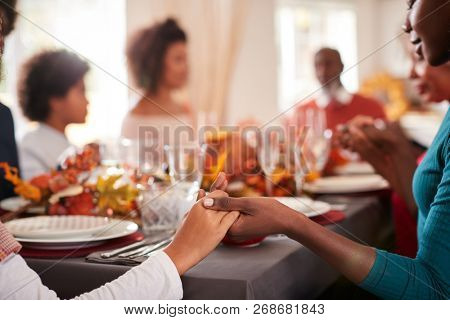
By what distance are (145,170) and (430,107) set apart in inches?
179

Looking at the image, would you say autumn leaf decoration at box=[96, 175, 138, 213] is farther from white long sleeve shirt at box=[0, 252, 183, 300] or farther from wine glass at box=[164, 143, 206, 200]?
white long sleeve shirt at box=[0, 252, 183, 300]

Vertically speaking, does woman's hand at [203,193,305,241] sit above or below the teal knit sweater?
above

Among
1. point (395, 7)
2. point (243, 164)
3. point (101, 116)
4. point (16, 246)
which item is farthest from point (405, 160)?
point (395, 7)

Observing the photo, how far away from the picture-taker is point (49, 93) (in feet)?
6.56

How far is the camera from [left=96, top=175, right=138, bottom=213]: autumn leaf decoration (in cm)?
112

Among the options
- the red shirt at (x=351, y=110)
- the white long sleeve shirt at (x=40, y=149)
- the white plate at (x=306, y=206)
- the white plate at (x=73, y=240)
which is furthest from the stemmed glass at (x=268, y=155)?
the red shirt at (x=351, y=110)

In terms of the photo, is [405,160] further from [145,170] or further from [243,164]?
[145,170]

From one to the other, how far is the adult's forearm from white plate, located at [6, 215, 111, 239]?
1.16 feet

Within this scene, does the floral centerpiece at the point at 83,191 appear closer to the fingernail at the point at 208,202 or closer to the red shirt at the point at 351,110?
the fingernail at the point at 208,202

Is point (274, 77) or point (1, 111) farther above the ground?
point (274, 77)

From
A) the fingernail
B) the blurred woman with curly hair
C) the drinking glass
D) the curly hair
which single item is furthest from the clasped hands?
the blurred woman with curly hair

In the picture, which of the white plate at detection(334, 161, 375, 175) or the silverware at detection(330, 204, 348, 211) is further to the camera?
the white plate at detection(334, 161, 375, 175)

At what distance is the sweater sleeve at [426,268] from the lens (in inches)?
30.6

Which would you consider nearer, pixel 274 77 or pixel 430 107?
pixel 274 77
